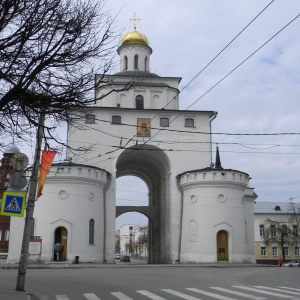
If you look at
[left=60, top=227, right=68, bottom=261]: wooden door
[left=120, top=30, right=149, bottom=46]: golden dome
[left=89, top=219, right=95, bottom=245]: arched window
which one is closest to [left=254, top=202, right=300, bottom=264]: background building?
[left=120, top=30, right=149, bottom=46]: golden dome

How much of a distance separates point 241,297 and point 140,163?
35556mm

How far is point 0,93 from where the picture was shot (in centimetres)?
1017

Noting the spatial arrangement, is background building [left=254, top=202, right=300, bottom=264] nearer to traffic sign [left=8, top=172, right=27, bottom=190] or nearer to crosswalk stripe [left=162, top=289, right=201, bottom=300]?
crosswalk stripe [left=162, top=289, right=201, bottom=300]

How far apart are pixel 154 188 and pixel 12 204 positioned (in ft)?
120

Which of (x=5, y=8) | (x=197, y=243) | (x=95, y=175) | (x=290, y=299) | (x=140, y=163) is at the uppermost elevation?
(x=140, y=163)

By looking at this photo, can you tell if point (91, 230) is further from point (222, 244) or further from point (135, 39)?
point (135, 39)

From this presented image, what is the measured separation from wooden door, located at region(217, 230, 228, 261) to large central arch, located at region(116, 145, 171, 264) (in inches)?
181

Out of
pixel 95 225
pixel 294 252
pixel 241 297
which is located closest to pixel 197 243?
pixel 95 225

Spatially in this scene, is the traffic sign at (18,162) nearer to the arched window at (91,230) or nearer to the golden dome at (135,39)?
the arched window at (91,230)

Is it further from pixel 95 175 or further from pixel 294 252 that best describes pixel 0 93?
Answer: pixel 294 252

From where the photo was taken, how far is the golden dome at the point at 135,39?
152 ft

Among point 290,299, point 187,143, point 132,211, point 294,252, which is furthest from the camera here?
point 294,252

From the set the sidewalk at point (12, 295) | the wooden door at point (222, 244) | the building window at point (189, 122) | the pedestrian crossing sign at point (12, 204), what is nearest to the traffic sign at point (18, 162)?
the pedestrian crossing sign at point (12, 204)

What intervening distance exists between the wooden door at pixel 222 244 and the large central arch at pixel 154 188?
4601 millimetres
